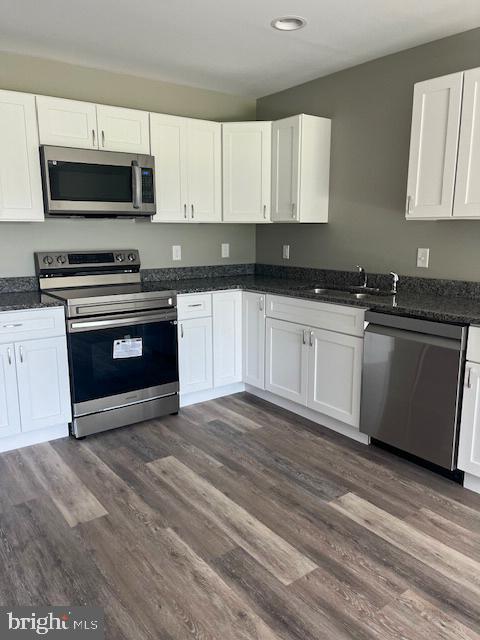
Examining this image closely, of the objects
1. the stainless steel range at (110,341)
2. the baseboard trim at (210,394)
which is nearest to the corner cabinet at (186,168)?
the stainless steel range at (110,341)

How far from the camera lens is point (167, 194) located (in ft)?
12.0

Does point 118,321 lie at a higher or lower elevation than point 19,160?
lower

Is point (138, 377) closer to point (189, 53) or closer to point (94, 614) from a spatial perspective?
point (94, 614)

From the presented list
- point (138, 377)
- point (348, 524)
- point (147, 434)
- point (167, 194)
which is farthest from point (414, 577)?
point (167, 194)

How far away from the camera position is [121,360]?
321cm

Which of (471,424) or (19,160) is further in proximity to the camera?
(19,160)

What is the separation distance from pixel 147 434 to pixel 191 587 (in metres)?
1.46

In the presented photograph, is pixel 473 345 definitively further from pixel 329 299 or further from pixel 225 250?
pixel 225 250

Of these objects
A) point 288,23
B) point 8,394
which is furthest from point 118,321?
point 288,23

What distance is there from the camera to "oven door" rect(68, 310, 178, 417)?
3057 millimetres

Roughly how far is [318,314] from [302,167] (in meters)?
1.19

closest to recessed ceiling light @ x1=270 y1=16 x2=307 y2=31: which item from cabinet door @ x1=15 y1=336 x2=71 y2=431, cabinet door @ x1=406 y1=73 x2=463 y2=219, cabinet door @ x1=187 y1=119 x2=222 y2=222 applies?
cabinet door @ x1=406 y1=73 x2=463 y2=219

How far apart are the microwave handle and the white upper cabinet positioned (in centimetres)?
108

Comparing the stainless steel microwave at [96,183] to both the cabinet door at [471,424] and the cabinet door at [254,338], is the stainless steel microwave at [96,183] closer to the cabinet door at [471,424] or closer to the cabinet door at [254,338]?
the cabinet door at [254,338]
